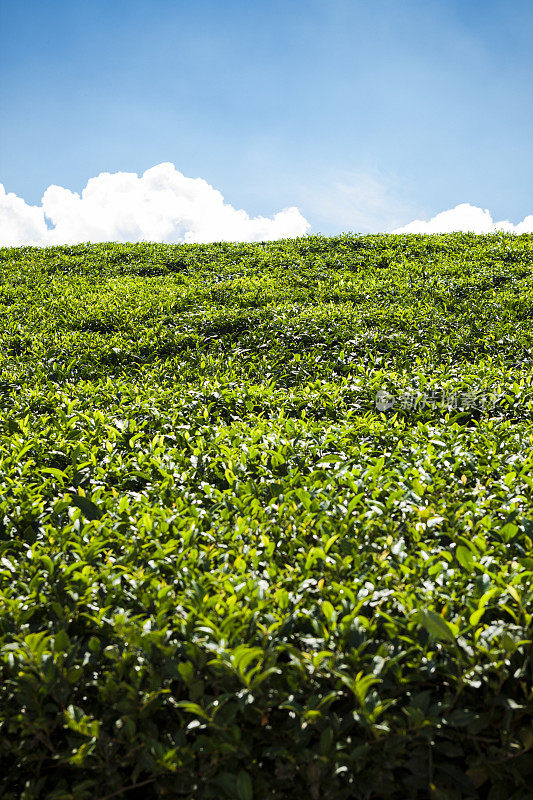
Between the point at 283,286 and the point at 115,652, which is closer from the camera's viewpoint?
the point at 115,652

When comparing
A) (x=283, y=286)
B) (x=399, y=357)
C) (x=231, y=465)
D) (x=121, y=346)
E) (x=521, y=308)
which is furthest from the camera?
(x=283, y=286)

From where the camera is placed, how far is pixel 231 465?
11.3ft

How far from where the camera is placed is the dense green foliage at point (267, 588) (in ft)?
6.04

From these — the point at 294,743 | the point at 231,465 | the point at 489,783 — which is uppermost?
the point at 231,465

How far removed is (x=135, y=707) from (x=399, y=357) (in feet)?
16.0

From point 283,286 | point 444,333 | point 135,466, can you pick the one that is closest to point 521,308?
point 444,333

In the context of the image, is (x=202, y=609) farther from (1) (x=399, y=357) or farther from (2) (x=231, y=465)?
(1) (x=399, y=357)

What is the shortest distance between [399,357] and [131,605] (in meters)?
4.53

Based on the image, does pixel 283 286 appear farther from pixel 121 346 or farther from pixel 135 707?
pixel 135 707

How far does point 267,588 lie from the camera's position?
227 centimetres

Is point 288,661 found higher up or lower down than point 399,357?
lower down

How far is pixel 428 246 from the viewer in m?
11.1

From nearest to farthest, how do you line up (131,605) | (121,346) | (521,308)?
(131,605) → (121,346) → (521,308)

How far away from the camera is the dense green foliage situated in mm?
1841
